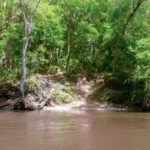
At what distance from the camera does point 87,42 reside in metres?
35.8

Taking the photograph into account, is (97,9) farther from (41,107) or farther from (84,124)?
(84,124)

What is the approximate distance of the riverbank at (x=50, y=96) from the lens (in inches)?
1117

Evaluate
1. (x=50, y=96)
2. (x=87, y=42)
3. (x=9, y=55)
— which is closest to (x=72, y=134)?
(x=50, y=96)

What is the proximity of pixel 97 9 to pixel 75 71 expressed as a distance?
5.43 meters

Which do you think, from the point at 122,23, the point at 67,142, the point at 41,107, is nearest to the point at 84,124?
the point at 67,142

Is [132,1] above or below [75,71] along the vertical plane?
above

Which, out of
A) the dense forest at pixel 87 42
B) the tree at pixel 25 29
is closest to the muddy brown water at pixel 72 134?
the tree at pixel 25 29

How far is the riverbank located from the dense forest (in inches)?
37.8

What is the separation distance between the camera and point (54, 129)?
57.0ft

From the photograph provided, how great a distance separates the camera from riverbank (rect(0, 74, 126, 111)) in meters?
28.4

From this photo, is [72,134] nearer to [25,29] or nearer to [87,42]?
[25,29]

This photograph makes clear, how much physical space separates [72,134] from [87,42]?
67.3 feet

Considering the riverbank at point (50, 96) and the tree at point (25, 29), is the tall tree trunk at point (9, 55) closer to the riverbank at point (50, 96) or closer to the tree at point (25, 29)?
the riverbank at point (50, 96)

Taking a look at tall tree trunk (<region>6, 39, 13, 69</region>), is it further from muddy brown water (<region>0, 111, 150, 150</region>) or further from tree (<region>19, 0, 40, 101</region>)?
muddy brown water (<region>0, 111, 150, 150</region>)
